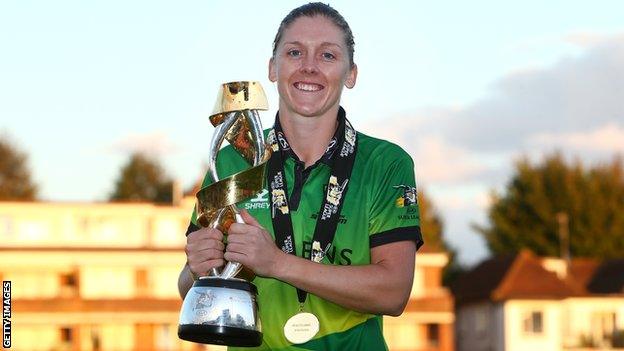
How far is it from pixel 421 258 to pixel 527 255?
890 cm

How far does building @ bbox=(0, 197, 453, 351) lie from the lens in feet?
310

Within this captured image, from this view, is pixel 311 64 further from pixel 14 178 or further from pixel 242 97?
pixel 14 178

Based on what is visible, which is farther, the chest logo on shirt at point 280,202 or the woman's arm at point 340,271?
the chest logo on shirt at point 280,202

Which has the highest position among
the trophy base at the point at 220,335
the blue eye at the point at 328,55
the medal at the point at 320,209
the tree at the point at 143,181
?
the tree at the point at 143,181

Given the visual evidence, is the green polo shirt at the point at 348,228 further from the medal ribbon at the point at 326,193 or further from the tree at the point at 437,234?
the tree at the point at 437,234

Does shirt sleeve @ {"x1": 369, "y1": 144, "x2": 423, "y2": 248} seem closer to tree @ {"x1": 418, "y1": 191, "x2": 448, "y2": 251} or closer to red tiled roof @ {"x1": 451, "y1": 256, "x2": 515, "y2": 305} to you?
red tiled roof @ {"x1": 451, "y1": 256, "x2": 515, "y2": 305}

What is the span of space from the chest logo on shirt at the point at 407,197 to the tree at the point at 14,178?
5081 inches

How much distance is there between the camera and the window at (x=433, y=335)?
99312 millimetres

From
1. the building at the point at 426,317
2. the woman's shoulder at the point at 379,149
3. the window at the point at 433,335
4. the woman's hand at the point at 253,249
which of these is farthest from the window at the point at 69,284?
the woman's hand at the point at 253,249

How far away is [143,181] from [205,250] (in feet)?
454

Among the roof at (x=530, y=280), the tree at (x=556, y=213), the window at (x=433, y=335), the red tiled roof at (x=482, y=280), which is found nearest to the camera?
the window at (x=433, y=335)

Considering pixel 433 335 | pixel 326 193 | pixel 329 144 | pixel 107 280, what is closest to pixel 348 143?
pixel 329 144

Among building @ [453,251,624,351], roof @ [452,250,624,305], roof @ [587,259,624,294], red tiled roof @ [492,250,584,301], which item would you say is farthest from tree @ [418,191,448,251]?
red tiled roof @ [492,250,584,301]

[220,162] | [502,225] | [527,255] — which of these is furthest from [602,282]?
[220,162]
